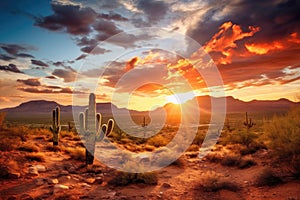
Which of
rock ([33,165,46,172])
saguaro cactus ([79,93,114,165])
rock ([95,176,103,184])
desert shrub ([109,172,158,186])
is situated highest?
saguaro cactus ([79,93,114,165])

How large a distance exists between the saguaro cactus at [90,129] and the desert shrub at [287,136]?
8.92 meters

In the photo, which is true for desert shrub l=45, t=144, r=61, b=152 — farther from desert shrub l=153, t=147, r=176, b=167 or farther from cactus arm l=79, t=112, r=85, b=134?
desert shrub l=153, t=147, r=176, b=167

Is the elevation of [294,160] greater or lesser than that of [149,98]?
lesser

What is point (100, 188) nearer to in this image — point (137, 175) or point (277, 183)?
point (137, 175)

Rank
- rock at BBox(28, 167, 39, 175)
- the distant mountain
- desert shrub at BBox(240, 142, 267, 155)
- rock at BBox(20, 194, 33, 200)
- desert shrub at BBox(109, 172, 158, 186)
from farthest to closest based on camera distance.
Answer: the distant mountain, desert shrub at BBox(240, 142, 267, 155), rock at BBox(28, 167, 39, 175), desert shrub at BBox(109, 172, 158, 186), rock at BBox(20, 194, 33, 200)

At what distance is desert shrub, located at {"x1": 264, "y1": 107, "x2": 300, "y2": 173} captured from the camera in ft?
32.9

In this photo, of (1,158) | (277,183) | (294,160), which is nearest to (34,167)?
(1,158)

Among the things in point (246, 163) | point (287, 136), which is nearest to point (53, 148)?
point (246, 163)

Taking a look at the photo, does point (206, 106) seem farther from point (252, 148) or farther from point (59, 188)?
point (59, 188)

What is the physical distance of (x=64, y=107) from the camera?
158 metres

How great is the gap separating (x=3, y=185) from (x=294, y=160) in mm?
10736

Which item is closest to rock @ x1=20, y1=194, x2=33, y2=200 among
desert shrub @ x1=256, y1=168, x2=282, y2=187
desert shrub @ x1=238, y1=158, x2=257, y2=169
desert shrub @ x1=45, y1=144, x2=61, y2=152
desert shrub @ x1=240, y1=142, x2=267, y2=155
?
desert shrub @ x1=256, y1=168, x2=282, y2=187

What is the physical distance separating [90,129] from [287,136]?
973cm

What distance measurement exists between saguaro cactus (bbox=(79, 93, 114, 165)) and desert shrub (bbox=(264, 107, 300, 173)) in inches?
351
